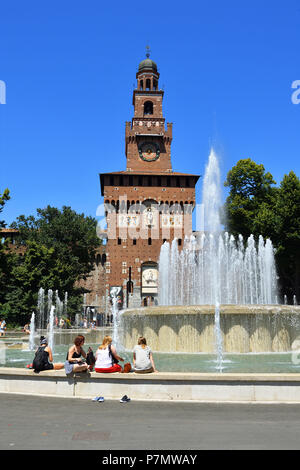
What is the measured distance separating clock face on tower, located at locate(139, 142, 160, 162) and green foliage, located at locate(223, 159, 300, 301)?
15544mm

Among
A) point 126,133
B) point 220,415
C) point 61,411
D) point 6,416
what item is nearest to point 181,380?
point 220,415

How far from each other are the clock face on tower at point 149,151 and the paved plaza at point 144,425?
45201 millimetres

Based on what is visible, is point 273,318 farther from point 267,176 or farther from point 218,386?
point 267,176

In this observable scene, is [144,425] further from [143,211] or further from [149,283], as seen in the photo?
[143,211]

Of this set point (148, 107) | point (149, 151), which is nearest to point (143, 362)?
point (149, 151)

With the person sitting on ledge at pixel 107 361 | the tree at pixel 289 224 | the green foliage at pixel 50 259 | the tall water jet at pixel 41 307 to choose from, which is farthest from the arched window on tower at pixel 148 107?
the person sitting on ledge at pixel 107 361

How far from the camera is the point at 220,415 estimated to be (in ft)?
18.0

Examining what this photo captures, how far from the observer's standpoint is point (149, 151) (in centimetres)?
5062

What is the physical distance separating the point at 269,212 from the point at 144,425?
1167 inches

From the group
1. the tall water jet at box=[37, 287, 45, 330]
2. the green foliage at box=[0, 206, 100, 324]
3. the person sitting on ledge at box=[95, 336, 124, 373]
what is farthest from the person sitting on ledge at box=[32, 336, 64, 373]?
the tall water jet at box=[37, 287, 45, 330]

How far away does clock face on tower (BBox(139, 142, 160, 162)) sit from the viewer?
5034 cm

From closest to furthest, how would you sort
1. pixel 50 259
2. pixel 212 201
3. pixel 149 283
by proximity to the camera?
pixel 212 201
pixel 50 259
pixel 149 283

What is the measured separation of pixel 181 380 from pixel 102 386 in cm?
121

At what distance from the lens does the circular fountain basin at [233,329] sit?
37.9ft
